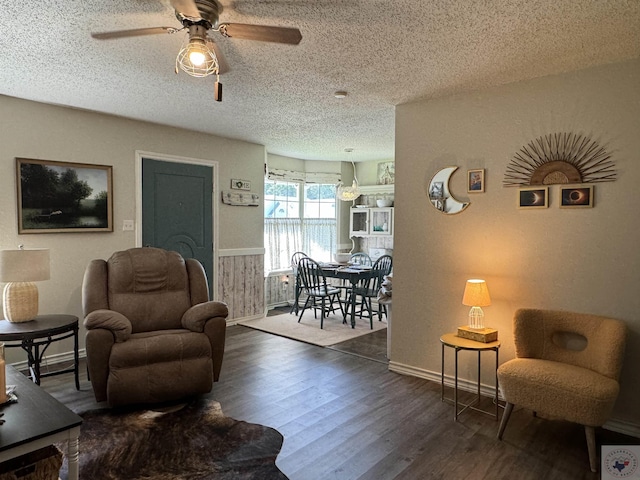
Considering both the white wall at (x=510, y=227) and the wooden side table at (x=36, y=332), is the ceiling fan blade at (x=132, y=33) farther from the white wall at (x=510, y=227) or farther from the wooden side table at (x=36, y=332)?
the white wall at (x=510, y=227)

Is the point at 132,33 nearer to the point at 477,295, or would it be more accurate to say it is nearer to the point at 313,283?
the point at 477,295

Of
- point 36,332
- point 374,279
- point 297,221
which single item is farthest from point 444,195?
point 297,221

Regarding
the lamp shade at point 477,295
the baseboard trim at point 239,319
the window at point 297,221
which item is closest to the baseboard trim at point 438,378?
the lamp shade at point 477,295

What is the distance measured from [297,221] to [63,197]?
3.64 metres

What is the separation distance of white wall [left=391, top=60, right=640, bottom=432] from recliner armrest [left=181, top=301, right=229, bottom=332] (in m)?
1.54

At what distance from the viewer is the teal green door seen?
4559mm

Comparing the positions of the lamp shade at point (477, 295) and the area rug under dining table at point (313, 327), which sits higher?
the lamp shade at point (477, 295)

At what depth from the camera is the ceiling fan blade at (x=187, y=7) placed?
175 cm

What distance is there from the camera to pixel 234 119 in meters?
4.34

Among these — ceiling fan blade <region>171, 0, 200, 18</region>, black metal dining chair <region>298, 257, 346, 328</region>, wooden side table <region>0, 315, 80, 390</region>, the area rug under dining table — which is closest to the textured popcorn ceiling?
ceiling fan blade <region>171, 0, 200, 18</region>

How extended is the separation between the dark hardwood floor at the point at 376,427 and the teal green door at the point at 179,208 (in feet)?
5.19

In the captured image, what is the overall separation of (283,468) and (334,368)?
163 centimetres

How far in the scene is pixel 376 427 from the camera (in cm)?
274

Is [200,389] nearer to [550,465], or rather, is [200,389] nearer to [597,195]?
[550,465]
